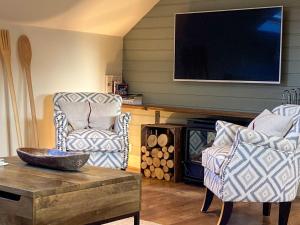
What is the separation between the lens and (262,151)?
12.2 ft

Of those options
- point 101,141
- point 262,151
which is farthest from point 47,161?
point 101,141

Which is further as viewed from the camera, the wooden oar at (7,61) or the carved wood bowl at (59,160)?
the wooden oar at (7,61)

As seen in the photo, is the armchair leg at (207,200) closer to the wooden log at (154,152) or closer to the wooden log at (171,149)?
the wooden log at (171,149)

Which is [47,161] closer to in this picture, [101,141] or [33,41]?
[101,141]

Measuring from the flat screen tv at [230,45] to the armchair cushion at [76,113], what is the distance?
124 centimetres

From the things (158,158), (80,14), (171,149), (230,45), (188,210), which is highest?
(80,14)

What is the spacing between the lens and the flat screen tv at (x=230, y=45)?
522 cm

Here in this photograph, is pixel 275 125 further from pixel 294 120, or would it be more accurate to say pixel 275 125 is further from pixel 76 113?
pixel 76 113

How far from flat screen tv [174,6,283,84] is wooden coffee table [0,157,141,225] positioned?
8.61 ft

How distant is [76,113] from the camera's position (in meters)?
5.30

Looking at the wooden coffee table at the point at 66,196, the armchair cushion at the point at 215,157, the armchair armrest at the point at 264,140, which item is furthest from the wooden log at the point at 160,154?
the wooden coffee table at the point at 66,196

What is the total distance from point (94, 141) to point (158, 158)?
3.14ft

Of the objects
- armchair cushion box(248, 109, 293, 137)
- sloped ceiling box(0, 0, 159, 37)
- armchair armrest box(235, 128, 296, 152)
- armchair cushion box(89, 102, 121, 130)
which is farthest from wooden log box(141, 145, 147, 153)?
armchair armrest box(235, 128, 296, 152)

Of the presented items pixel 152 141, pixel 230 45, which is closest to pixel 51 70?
pixel 152 141
